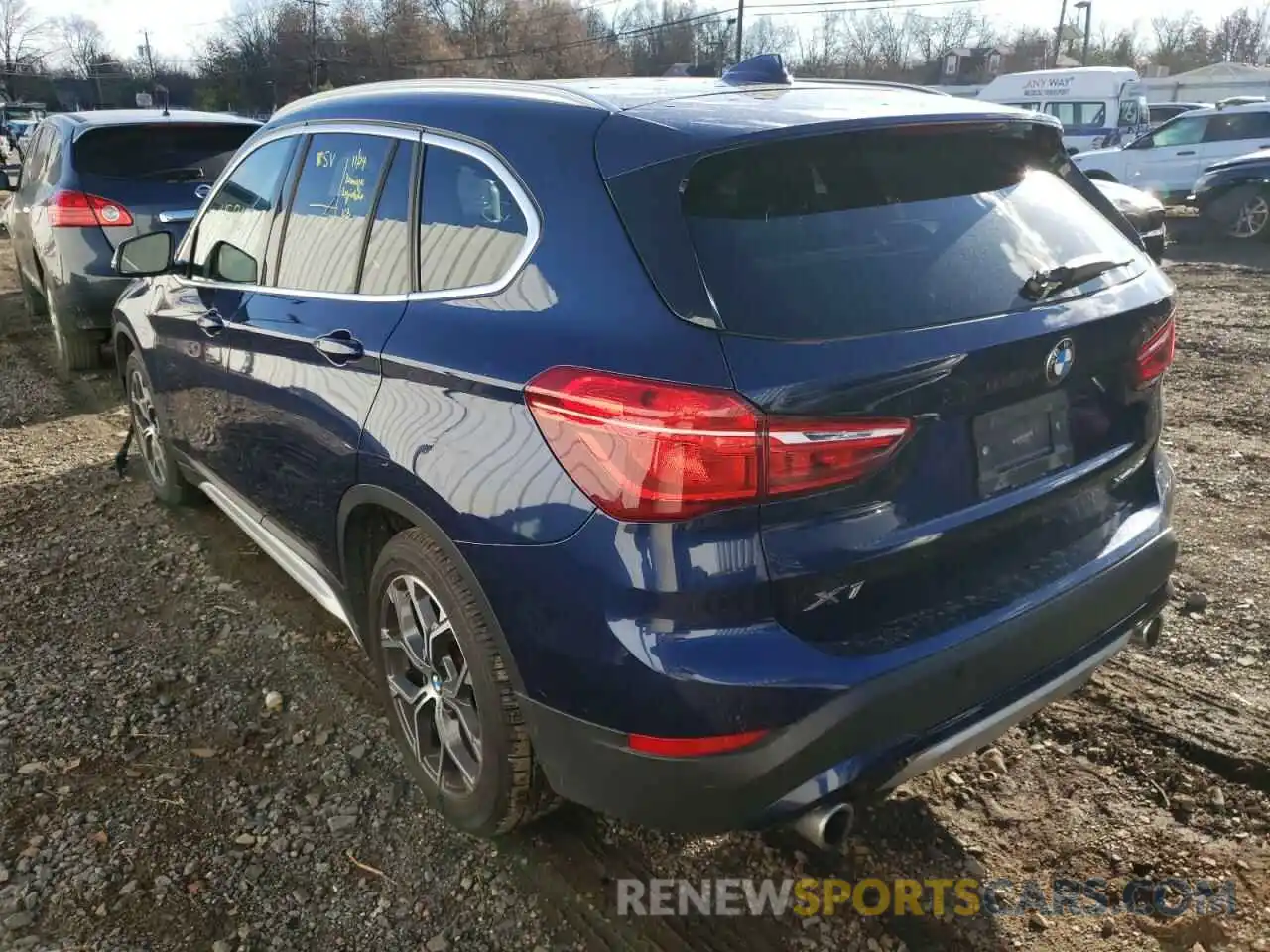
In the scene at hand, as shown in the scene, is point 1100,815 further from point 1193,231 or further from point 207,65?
point 207,65

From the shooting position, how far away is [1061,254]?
2428mm

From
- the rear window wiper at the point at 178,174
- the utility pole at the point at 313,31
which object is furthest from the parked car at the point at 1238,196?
the utility pole at the point at 313,31

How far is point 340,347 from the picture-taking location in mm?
2684

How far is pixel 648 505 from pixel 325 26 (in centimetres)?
7401

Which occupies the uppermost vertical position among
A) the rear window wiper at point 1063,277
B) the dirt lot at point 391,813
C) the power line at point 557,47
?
the power line at point 557,47

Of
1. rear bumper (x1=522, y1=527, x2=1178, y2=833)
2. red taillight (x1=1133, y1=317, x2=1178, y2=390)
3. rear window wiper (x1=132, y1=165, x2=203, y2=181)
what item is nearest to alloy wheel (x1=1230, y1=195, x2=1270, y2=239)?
rear window wiper (x1=132, y1=165, x2=203, y2=181)

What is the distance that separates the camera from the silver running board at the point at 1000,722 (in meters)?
2.10

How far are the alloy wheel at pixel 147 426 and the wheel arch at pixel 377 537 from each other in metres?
2.19

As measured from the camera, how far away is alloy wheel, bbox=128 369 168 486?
184 inches

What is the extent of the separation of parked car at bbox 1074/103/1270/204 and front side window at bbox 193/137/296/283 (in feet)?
Answer: 53.3

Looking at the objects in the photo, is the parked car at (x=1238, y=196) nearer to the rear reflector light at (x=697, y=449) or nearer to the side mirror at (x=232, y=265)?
the side mirror at (x=232, y=265)

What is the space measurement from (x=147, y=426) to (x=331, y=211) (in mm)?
2425

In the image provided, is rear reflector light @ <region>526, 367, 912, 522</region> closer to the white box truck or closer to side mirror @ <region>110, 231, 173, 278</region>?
side mirror @ <region>110, 231, 173, 278</region>

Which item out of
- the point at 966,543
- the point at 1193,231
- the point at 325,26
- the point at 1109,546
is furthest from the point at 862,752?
the point at 325,26
